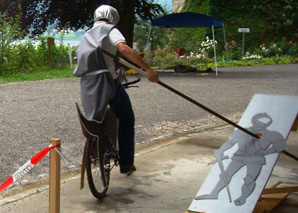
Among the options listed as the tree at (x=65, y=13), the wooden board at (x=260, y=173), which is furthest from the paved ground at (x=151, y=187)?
the tree at (x=65, y=13)

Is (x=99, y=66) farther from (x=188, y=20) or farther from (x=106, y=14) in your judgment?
(x=188, y=20)

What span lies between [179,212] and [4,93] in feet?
29.5

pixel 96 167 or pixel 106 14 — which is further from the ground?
pixel 106 14

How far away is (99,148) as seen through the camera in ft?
16.5

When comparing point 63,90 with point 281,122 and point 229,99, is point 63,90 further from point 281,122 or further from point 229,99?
point 281,122

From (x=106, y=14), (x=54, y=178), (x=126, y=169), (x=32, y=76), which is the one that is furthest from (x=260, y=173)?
(x=32, y=76)

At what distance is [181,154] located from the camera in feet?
22.6

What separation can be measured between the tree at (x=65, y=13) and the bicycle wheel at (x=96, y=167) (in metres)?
14.8

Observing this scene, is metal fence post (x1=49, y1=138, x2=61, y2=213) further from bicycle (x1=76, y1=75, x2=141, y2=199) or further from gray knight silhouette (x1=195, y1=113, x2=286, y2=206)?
bicycle (x1=76, y1=75, x2=141, y2=199)

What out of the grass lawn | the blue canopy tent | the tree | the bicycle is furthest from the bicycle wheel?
the blue canopy tent

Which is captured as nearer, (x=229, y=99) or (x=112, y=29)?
(x=112, y=29)

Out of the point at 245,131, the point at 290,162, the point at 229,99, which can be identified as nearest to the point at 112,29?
the point at 245,131

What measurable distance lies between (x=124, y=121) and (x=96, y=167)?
57 cm

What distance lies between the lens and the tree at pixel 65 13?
2012cm
